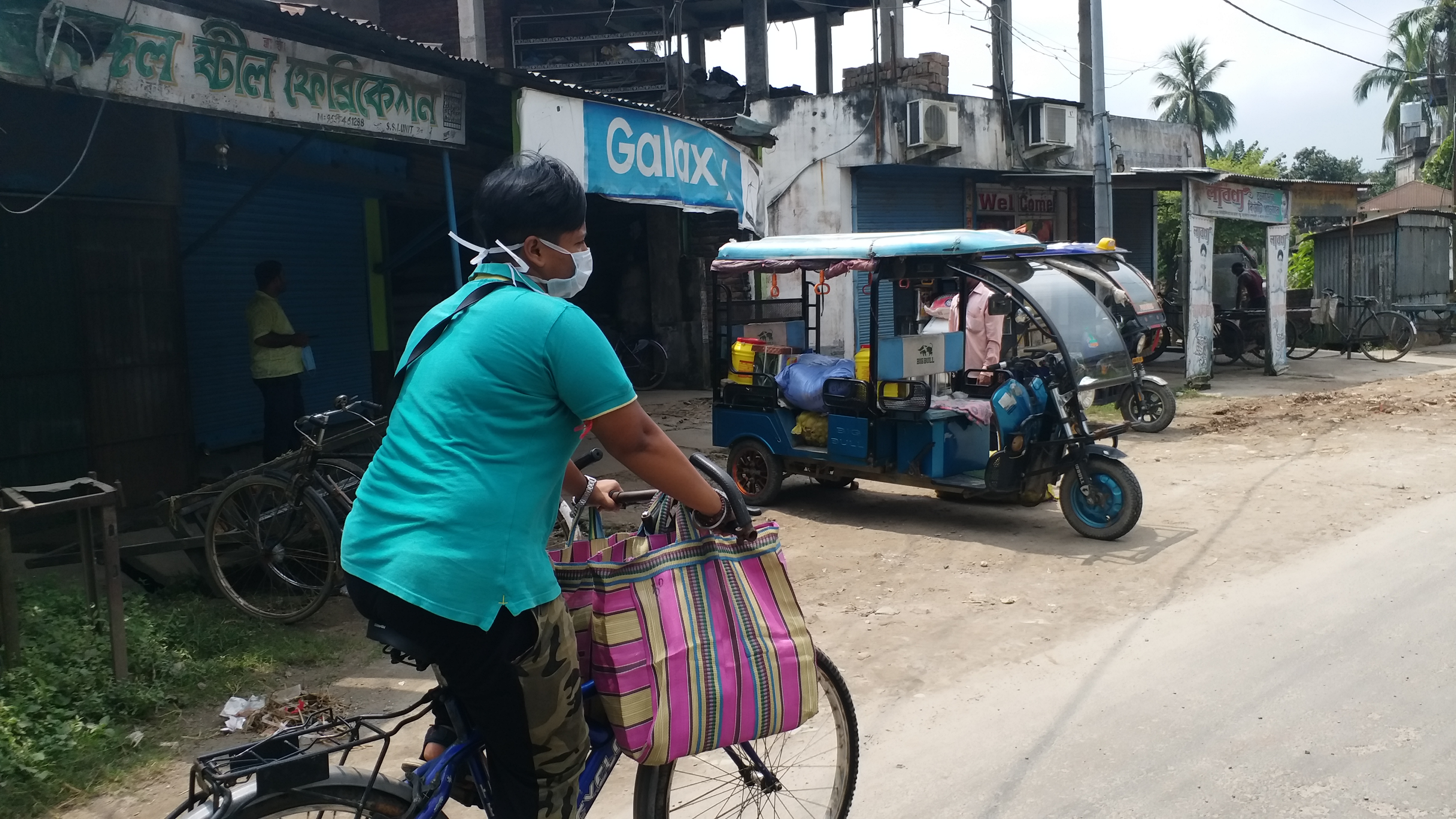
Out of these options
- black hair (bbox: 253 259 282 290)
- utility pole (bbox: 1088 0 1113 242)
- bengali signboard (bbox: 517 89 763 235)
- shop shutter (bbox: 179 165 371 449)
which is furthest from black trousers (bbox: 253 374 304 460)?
utility pole (bbox: 1088 0 1113 242)

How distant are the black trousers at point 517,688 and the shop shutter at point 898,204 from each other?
48.0ft

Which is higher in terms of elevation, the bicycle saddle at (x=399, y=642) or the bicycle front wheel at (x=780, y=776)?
the bicycle saddle at (x=399, y=642)

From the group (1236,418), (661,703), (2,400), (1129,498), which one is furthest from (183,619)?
(1236,418)

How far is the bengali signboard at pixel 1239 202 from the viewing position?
15.0 m

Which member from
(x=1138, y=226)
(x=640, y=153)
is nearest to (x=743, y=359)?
(x=640, y=153)

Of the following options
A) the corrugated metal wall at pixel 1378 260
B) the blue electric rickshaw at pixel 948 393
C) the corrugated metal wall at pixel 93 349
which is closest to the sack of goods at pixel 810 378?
the blue electric rickshaw at pixel 948 393

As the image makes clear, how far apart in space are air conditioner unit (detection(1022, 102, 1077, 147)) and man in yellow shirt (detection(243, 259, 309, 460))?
1412 centimetres

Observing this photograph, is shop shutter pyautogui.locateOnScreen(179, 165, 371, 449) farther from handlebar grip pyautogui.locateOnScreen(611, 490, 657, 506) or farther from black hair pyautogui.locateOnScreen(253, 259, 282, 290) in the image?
handlebar grip pyautogui.locateOnScreen(611, 490, 657, 506)

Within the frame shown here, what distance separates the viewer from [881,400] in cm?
782

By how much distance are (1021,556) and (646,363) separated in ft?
30.5

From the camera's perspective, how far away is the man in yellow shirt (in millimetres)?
7926

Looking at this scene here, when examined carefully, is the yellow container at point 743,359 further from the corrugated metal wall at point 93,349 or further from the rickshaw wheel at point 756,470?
the corrugated metal wall at point 93,349

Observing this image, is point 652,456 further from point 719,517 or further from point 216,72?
point 216,72

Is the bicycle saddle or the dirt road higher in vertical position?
the bicycle saddle
